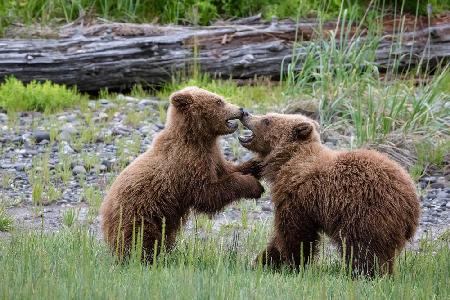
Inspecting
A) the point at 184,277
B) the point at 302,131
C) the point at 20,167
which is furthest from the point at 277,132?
the point at 20,167

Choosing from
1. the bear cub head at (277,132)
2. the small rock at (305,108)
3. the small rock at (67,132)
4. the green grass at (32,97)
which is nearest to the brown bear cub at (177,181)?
the bear cub head at (277,132)

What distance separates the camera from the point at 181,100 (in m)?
7.09

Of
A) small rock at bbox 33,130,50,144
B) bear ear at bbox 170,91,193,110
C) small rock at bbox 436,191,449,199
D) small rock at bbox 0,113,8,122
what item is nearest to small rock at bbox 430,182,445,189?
small rock at bbox 436,191,449,199

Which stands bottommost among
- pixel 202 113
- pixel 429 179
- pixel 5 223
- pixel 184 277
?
pixel 429 179

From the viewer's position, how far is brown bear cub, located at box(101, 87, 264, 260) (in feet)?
22.3

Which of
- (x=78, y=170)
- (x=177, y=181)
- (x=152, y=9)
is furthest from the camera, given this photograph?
(x=152, y=9)

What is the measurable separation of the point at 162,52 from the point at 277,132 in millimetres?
6327

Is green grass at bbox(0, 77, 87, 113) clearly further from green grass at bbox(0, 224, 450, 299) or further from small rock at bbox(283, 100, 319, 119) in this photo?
green grass at bbox(0, 224, 450, 299)

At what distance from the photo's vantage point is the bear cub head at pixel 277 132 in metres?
6.96

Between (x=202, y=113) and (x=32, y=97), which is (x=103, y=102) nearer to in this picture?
(x=32, y=97)

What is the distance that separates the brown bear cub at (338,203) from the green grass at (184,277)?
0.19m

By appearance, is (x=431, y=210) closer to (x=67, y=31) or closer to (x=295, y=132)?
(x=295, y=132)

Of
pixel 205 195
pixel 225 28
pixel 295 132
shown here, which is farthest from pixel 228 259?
pixel 225 28

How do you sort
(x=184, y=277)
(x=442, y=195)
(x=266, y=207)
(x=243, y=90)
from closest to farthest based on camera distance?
(x=184, y=277), (x=266, y=207), (x=442, y=195), (x=243, y=90)
